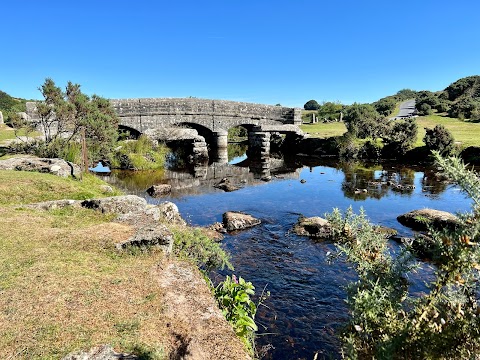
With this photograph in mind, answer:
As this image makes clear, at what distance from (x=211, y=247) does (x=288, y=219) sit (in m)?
8.44

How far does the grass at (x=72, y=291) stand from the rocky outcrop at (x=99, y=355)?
12cm

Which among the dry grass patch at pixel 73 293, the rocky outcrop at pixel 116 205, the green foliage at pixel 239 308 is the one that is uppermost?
the rocky outcrop at pixel 116 205

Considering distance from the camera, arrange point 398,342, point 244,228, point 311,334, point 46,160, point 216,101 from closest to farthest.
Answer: point 398,342
point 311,334
point 244,228
point 46,160
point 216,101

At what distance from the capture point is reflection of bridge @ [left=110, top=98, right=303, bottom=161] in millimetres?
38594

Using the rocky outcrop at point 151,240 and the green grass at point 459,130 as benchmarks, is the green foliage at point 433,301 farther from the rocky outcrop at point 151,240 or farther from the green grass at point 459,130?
the green grass at point 459,130

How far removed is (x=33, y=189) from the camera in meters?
13.6

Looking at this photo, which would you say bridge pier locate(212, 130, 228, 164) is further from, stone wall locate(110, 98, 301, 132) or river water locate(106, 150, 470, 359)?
river water locate(106, 150, 470, 359)

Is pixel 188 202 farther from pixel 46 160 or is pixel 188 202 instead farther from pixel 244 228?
pixel 46 160

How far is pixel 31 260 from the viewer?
7.23m

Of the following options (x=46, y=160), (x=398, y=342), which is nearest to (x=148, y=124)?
(x=46, y=160)

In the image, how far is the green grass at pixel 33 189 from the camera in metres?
12.7

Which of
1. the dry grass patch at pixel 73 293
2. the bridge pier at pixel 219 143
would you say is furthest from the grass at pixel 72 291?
the bridge pier at pixel 219 143

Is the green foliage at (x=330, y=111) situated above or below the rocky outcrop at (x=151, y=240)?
above

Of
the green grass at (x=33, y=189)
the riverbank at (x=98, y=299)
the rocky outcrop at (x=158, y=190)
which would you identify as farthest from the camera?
the rocky outcrop at (x=158, y=190)
